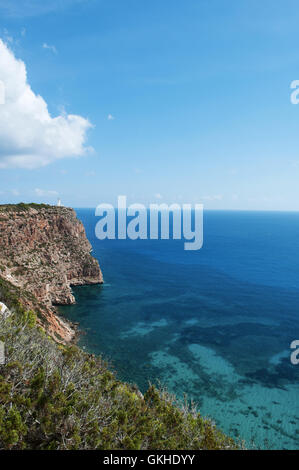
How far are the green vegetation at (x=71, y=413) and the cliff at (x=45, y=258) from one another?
20.1 m

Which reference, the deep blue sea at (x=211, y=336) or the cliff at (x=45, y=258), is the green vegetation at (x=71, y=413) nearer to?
the deep blue sea at (x=211, y=336)

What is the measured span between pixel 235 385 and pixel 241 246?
107 metres

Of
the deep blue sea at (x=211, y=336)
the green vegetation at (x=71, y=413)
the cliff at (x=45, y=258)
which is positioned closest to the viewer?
the green vegetation at (x=71, y=413)

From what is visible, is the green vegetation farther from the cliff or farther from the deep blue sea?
the cliff

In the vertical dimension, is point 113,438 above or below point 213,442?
above

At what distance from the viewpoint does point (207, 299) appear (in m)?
59.2

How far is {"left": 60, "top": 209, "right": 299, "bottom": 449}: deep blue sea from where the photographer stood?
92.4 ft

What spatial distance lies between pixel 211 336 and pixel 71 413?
112ft

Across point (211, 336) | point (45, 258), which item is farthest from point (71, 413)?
point (45, 258)

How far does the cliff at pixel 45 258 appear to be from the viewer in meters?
41.8

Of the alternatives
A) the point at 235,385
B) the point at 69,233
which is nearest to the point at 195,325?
the point at 235,385

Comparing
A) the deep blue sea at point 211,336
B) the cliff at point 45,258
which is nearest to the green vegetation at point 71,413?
the deep blue sea at point 211,336

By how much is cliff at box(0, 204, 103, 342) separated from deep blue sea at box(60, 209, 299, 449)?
361 centimetres
